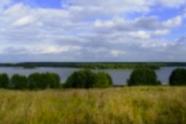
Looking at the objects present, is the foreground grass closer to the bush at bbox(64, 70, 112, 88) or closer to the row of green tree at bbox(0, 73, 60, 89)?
the bush at bbox(64, 70, 112, 88)

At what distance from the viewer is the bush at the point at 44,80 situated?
41.5m

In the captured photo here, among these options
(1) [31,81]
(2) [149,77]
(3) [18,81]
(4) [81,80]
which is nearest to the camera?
A: (4) [81,80]

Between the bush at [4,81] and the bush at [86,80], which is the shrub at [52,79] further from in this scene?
the bush at [4,81]

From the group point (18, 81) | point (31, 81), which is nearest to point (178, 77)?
point (31, 81)

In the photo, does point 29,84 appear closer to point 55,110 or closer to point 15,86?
point 15,86

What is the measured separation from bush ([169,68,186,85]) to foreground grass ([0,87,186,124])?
31.5 metres

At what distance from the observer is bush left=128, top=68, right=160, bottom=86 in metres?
44.3

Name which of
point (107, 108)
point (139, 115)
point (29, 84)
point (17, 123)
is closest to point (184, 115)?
point (139, 115)

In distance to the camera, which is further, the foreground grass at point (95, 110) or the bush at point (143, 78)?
the bush at point (143, 78)

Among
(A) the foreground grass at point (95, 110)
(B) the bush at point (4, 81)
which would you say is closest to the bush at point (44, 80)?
(B) the bush at point (4, 81)

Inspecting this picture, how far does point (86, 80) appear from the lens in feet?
137

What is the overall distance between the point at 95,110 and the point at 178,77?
34.0m

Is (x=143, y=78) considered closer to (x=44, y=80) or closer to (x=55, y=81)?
(x=55, y=81)

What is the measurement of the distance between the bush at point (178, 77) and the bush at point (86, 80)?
650cm
